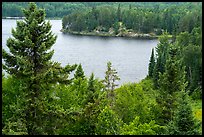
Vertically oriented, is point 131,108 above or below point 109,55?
above

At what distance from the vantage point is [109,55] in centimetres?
8612

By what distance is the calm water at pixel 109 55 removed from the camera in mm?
68125

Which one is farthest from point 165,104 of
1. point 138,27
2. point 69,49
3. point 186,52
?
point 138,27

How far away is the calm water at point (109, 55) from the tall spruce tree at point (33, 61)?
36.1 meters

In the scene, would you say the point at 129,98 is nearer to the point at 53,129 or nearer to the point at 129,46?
the point at 53,129

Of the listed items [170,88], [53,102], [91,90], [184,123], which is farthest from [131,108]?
[184,123]

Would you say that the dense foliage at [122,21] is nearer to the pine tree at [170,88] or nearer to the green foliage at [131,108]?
the pine tree at [170,88]

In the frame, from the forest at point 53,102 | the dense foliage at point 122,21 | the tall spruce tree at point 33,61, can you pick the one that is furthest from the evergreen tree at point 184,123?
the dense foliage at point 122,21

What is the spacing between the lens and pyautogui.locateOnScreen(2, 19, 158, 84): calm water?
2682 inches

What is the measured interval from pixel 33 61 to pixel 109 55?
6171 centimetres

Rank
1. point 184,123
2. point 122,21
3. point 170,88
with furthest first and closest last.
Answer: point 122,21, point 170,88, point 184,123

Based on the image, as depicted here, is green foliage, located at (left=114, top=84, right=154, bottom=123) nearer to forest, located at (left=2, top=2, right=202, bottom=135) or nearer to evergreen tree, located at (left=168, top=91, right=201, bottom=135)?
forest, located at (left=2, top=2, right=202, bottom=135)

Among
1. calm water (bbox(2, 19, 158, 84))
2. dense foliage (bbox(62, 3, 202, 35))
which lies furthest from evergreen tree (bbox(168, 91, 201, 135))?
dense foliage (bbox(62, 3, 202, 35))

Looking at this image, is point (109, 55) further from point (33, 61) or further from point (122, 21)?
point (33, 61)
